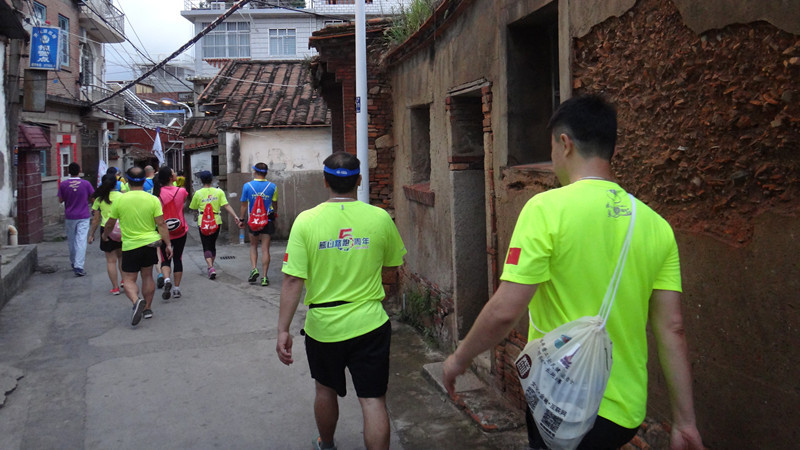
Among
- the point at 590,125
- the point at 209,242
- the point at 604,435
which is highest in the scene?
the point at 590,125

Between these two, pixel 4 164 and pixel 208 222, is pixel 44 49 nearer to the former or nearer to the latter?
pixel 4 164

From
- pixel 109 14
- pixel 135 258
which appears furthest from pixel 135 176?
pixel 109 14

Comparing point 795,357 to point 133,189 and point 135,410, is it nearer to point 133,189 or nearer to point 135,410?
point 135,410

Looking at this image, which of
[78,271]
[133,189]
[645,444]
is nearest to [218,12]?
[78,271]

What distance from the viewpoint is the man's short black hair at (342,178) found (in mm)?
3729

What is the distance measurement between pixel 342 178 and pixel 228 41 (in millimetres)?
36689

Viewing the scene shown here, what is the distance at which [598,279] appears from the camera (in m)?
2.17

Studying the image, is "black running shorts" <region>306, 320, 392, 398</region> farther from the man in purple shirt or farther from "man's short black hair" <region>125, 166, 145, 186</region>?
the man in purple shirt

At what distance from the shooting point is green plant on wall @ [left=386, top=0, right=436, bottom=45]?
23.9 feet

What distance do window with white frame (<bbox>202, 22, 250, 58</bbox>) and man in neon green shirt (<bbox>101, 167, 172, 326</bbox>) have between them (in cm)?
3164

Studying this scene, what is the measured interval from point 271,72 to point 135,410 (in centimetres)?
1566

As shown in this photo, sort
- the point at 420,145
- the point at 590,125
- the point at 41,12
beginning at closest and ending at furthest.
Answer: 1. the point at 590,125
2. the point at 420,145
3. the point at 41,12

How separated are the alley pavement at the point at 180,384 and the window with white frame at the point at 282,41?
29.5 meters

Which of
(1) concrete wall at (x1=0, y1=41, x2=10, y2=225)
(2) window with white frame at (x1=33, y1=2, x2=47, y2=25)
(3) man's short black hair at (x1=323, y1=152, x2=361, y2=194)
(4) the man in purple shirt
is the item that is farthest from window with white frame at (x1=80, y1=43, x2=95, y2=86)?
(3) man's short black hair at (x1=323, y1=152, x2=361, y2=194)
